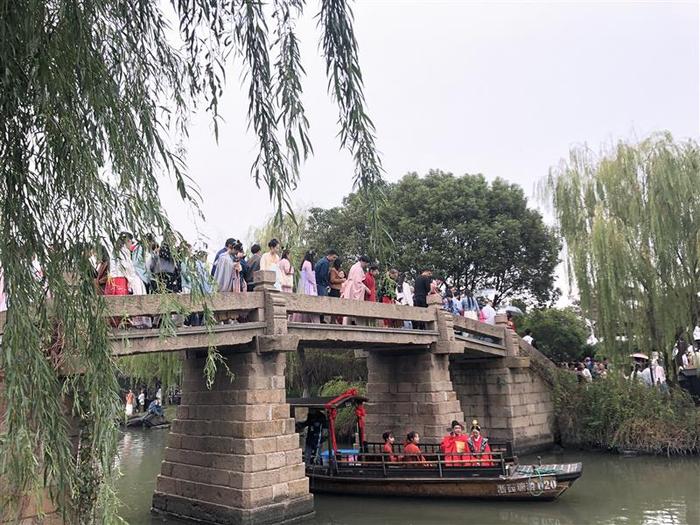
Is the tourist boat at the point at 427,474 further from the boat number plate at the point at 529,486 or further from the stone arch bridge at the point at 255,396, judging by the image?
the stone arch bridge at the point at 255,396

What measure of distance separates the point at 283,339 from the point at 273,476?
2.10m

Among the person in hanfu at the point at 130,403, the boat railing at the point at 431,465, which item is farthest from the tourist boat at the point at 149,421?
the boat railing at the point at 431,465

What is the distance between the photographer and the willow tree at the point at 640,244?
51.5ft

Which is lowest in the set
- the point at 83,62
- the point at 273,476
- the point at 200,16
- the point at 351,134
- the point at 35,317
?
the point at 273,476

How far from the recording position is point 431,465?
36.3 ft

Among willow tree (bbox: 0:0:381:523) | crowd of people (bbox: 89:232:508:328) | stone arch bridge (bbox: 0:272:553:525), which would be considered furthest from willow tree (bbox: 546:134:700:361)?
willow tree (bbox: 0:0:381:523)

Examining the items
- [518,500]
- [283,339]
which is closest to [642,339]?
[518,500]

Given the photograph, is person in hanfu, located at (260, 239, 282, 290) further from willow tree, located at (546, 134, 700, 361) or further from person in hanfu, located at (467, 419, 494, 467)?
willow tree, located at (546, 134, 700, 361)

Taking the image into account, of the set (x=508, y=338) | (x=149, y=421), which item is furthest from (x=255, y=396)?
(x=149, y=421)

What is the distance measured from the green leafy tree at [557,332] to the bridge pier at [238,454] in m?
17.3

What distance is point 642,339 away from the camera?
643 inches

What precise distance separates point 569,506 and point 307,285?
6.15m

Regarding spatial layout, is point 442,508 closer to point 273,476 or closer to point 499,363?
point 273,476

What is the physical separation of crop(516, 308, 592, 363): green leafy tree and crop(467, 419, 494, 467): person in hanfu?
47.1 feet
